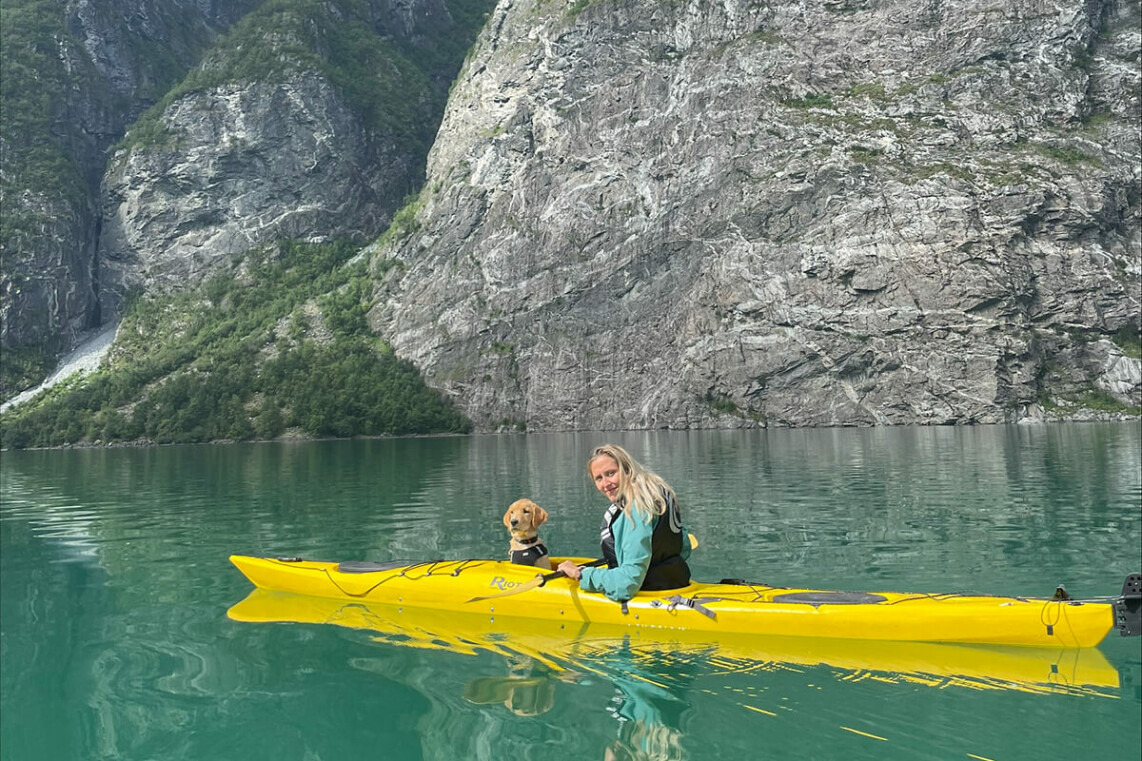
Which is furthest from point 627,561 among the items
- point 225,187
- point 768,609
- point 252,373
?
point 225,187

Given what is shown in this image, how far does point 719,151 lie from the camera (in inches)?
3885

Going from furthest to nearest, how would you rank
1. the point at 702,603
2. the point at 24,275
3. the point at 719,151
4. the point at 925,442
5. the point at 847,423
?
the point at 24,275, the point at 719,151, the point at 847,423, the point at 925,442, the point at 702,603

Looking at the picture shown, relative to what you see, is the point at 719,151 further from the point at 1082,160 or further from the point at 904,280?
the point at 1082,160

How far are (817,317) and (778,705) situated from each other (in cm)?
8541

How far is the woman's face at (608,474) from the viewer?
965 cm

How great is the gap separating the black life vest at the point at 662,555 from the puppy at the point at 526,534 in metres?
1.70

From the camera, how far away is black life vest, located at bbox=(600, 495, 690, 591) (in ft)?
33.8

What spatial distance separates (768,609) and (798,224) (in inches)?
3471

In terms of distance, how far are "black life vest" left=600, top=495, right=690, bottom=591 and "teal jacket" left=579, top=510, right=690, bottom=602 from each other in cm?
12

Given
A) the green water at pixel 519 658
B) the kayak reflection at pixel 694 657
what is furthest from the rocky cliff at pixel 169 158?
the kayak reflection at pixel 694 657

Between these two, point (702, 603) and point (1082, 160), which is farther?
point (1082, 160)

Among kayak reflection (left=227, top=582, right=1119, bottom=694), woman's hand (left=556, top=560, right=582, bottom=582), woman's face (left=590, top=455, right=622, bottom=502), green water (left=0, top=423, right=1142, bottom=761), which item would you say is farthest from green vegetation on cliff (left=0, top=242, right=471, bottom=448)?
woman's face (left=590, top=455, right=622, bottom=502)

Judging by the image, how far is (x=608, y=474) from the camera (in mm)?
9695

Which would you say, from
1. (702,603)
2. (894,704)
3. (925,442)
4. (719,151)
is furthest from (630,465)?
(719,151)
